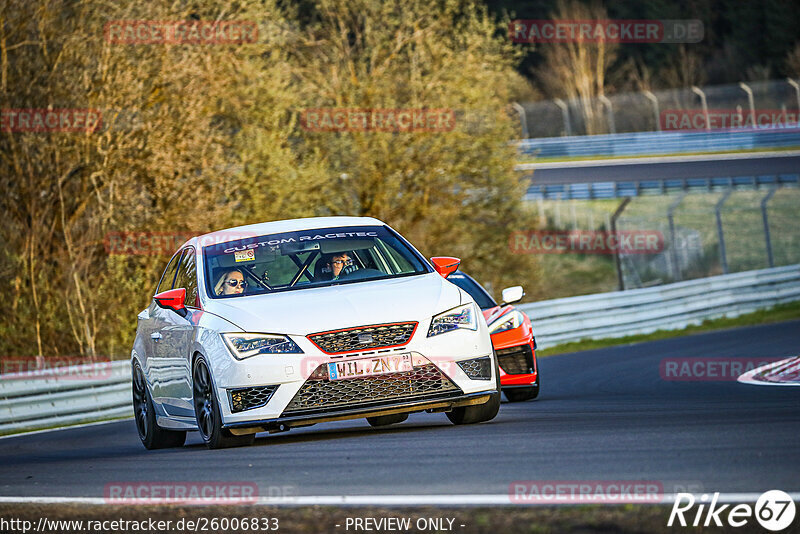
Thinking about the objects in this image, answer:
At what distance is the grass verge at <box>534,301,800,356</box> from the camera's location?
22344 mm

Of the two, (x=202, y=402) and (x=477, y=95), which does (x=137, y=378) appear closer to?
(x=202, y=402)

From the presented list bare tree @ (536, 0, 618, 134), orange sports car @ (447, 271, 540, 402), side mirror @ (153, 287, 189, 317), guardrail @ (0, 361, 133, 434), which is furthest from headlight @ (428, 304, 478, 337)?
bare tree @ (536, 0, 618, 134)

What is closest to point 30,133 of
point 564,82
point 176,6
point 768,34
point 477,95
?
point 176,6

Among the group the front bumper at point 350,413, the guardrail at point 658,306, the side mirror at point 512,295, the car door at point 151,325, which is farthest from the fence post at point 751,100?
the front bumper at point 350,413

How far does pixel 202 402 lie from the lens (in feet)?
30.1

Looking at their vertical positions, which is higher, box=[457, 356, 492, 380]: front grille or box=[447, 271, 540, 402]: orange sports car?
box=[457, 356, 492, 380]: front grille

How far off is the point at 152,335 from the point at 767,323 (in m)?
15.6

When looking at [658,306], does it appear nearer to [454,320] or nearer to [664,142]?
[454,320]

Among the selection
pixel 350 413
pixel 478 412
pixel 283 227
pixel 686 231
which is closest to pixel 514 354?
pixel 478 412

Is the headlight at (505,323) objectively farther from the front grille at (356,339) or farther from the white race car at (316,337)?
the front grille at (356,339)

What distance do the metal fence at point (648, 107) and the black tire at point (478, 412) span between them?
143ft

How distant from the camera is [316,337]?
849 centimetres

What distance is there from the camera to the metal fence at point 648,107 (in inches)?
2127

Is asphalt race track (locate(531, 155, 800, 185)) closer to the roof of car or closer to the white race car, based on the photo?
the roof of car
